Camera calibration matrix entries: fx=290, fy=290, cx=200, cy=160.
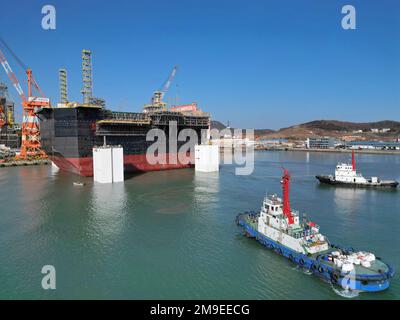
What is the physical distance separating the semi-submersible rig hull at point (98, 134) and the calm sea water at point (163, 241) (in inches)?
353

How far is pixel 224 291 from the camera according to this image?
13.5 meters

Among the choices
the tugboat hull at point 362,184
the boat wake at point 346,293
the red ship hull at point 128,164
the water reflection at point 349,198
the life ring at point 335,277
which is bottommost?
the boat wake at point 346,293

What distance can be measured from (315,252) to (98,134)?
38.1 metres

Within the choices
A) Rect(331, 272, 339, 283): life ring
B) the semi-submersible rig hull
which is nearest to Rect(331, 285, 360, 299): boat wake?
Rect(331, 272, 339, 283): life ring

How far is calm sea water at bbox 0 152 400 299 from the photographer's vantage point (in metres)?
13.8

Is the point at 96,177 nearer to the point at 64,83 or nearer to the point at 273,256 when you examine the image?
the point at 64,83

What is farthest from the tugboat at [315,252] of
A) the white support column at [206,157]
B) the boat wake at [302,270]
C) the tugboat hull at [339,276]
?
the white support column at [206,157]

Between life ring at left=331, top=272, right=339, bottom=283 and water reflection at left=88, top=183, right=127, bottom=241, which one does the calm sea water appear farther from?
life ring at left=331, top=272, right=339, bottom=283

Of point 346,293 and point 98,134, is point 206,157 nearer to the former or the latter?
point 98,134

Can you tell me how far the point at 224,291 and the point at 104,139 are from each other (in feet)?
118

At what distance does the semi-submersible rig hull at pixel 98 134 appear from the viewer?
43.8 metres

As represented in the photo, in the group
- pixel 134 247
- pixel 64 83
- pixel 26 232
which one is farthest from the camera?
pixel 64 83

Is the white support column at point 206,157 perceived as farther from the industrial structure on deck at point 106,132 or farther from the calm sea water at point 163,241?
the calm sea water at point 163,241
